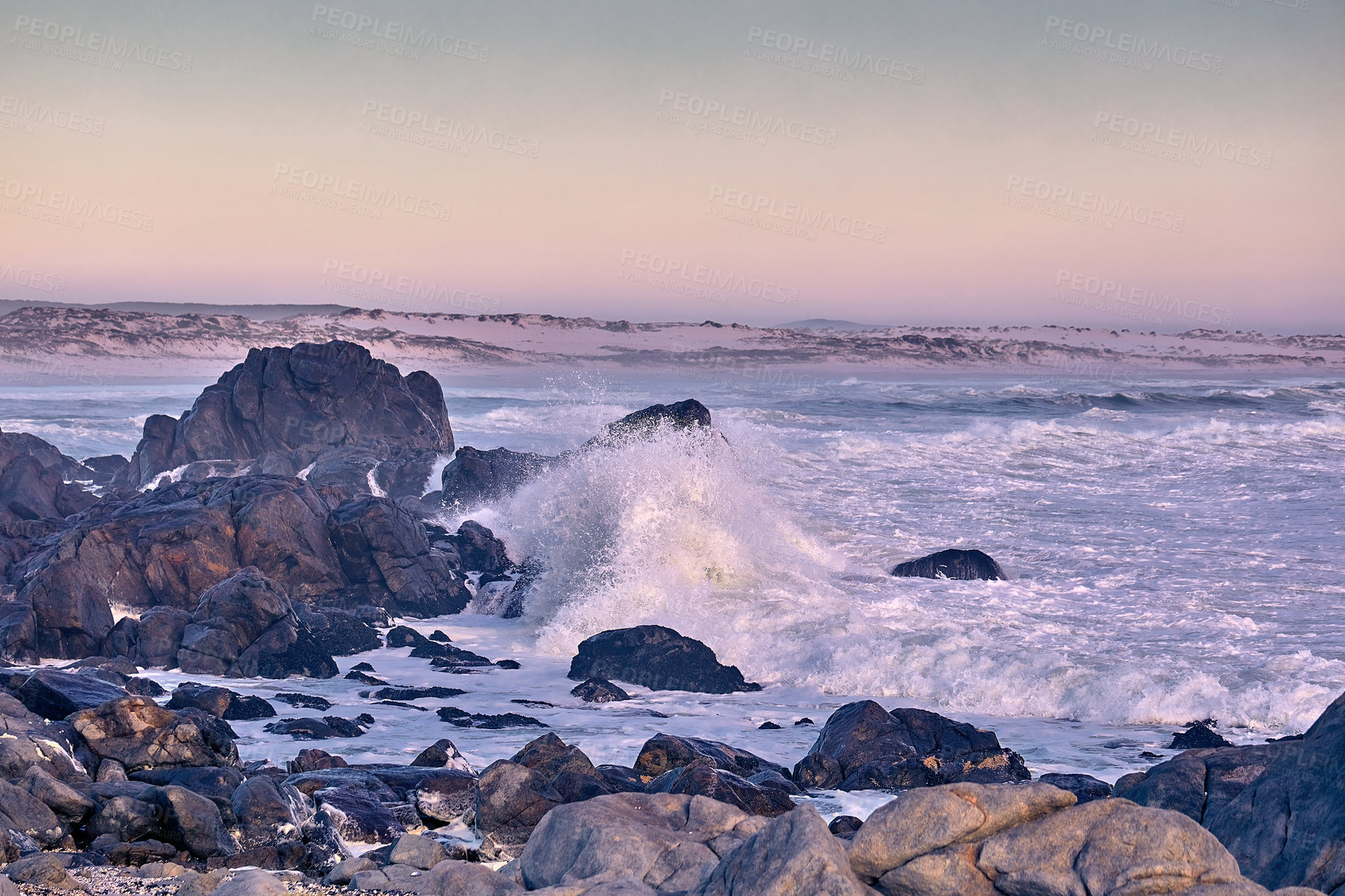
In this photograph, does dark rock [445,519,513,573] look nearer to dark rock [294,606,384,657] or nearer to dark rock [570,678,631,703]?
dark rock [294,606,384,657]

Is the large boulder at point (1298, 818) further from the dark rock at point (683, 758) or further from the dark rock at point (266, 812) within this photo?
the dark rock at point (266, 812)

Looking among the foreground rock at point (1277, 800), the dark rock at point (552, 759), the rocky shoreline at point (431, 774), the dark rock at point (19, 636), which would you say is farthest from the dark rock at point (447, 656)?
the foreground rock at point (1277, 800)

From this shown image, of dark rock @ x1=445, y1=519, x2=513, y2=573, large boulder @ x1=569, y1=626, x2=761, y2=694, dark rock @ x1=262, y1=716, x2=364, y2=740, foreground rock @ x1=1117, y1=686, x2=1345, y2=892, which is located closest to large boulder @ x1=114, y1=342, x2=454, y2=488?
dark rock @ x1=445, y1=519, x2=513, y2=573

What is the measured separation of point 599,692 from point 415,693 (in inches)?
80.8

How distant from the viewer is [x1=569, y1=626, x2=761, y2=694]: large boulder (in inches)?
507

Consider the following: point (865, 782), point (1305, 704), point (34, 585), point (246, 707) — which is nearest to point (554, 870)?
point (865, 782)

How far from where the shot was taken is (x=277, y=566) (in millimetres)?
15859

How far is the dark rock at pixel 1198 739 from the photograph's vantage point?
9.96 m

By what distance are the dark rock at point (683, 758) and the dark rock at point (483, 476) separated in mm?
15247

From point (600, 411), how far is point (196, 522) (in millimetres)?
20316

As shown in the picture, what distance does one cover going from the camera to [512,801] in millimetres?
7211

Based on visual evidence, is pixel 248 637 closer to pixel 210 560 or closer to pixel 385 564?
pixel 210 560

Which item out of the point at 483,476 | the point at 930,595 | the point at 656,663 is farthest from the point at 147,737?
the point at 483,476

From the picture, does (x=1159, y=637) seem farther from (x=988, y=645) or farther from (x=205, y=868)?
(x=205, y=868)
